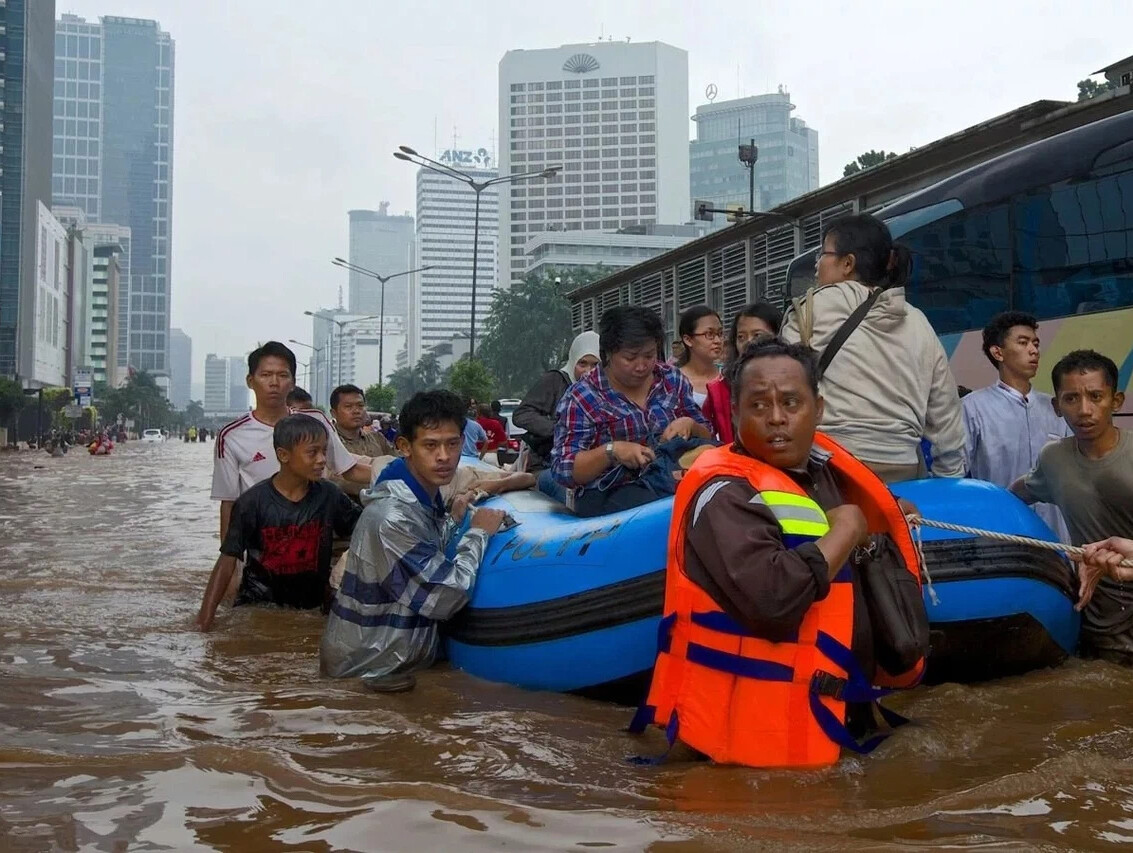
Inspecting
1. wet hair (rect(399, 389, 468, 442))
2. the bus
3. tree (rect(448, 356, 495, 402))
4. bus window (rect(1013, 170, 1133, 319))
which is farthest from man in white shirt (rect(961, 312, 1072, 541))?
tree (rect(448, 356, 495, 402))

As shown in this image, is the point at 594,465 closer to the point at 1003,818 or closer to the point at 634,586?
the point at 634,586

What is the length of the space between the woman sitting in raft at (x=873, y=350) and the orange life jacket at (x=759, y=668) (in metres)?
1.30

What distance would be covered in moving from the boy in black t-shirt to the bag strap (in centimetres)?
265

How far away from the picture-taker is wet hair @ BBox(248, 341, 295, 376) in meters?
6.48

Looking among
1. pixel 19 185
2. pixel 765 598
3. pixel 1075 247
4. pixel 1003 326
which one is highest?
pixel 19 185

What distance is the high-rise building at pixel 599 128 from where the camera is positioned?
171 m

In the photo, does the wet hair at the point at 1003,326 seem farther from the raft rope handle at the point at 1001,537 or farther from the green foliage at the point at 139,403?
the green foliage at the point at 139,403

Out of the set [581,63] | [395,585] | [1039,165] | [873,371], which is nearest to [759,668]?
[873,371]

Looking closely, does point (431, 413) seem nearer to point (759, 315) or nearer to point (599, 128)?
point (759, 315)

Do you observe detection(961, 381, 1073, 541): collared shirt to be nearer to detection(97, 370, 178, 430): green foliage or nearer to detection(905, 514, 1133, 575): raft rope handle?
detection(905, 514, 1133, 575): raft rope handle

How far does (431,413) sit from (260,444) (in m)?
1.92

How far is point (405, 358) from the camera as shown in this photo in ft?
652

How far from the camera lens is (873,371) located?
4465 mm

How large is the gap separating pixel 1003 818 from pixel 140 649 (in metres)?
4.14
